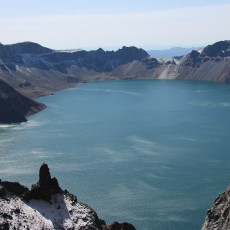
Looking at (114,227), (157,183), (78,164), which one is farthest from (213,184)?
(114,227)

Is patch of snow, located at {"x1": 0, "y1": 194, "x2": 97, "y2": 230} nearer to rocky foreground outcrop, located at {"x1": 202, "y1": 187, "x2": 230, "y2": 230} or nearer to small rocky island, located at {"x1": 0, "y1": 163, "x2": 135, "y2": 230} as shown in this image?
small rocky island, located at {"x1": 0, "y1": 163, "x2": 135, "y2": 230}

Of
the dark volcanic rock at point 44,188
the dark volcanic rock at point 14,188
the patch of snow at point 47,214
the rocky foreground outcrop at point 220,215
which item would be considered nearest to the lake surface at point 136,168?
the dark volcanic rock at point 44,188

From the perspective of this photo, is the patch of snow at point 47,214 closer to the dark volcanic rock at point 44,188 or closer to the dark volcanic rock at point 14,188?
the dark volcanic rock at point 44,188

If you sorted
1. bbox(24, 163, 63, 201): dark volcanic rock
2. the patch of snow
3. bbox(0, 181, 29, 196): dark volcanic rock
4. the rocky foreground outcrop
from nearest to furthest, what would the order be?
the rocky foreground outcrop < the patch of snow < bbox(24, 163, 63, 201): dark volcanic rock < bbox(0, 181, 29, 196): dark volcanic rock

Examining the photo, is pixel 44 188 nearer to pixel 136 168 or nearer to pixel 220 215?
pixel 220 215

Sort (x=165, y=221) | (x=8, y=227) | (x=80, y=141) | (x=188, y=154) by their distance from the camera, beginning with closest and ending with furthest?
(x=8, y=227), (x=165, y=221), (x=188, y=154), (x=80, y=141)

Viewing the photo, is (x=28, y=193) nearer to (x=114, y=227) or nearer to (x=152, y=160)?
(x=114, y=227)

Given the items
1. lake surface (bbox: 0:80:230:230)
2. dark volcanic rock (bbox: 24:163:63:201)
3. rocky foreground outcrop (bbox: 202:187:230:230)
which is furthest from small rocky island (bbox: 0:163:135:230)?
lake surface (bbox: 0:80:230:230)
